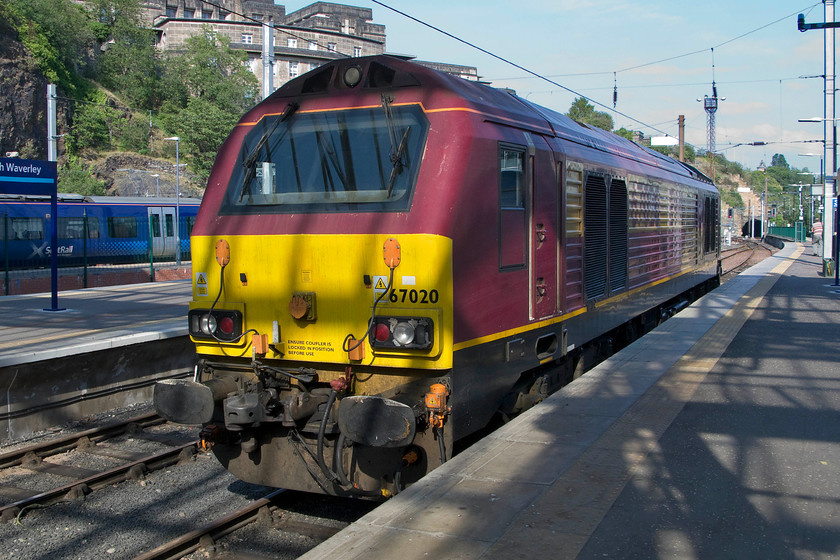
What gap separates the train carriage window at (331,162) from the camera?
16.8ft

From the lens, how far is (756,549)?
378 centimetres

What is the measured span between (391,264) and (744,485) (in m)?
2.59

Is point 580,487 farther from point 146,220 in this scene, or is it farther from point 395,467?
point 146,220

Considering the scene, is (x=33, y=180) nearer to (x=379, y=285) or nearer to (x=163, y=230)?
(x=379, y=285)

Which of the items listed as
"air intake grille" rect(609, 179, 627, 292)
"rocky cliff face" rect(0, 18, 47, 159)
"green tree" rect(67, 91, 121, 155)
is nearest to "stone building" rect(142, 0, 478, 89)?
"green tree" rect(67, 91, 121, 155)

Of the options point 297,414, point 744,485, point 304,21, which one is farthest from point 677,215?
point 304,21

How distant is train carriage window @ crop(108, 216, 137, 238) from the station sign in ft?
59.1

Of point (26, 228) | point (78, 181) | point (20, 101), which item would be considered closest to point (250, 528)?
point (26, 228)

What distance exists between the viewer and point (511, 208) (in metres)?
5.56

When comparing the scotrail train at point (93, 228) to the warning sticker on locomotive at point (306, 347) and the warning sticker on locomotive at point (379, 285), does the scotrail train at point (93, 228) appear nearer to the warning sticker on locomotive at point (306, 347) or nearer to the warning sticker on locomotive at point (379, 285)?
the warning sticker on locomotive at point (306, 347)

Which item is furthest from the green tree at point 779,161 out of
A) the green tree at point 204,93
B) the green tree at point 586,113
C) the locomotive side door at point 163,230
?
the locomotive side door at point 163,230

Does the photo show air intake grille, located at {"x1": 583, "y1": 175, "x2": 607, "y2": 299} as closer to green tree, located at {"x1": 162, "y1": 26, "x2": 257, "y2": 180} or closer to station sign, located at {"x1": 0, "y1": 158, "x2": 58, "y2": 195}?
station sign, located at {"x1": 0, "y1": 158, "x2": 58, "y2": 195}

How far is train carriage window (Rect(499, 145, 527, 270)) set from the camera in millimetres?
5445

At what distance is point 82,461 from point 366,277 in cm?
418
